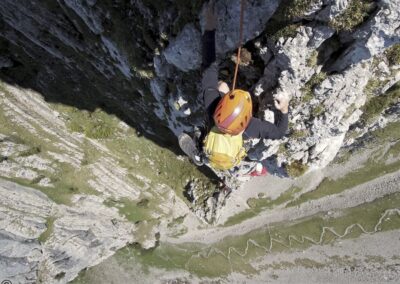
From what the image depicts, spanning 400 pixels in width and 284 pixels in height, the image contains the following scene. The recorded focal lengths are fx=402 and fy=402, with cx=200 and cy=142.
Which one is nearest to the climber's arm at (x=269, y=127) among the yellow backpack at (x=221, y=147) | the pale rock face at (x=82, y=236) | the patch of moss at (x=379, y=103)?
the yellow backpack at (x=221, y=147)

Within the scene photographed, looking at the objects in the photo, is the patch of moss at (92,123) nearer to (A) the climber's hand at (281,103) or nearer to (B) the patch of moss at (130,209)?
(B) the patch of moss at (130,209)

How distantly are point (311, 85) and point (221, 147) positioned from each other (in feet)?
21.4

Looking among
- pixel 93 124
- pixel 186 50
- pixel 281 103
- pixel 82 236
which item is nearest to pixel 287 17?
pixel 281 103

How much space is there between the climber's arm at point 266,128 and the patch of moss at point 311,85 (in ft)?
8.54

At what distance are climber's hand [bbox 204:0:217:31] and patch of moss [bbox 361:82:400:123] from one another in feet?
37.9

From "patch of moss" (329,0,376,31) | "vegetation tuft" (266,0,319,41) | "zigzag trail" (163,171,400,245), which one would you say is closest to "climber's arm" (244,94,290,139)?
"vegetation tuft" (266,0,319,41)

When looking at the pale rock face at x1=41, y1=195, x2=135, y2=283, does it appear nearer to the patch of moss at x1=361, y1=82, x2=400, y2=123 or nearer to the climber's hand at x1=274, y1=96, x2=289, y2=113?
the climber's hand at x1=274, y1=96, x2=289, y2=113

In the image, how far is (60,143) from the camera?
127ft

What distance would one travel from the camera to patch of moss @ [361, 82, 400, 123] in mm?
24641

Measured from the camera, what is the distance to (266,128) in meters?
19.1

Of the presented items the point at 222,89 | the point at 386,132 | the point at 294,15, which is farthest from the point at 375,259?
the point at 294,15

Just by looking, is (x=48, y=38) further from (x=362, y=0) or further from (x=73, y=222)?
(x=362, y=0)

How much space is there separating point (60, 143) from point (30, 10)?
12.7 metres

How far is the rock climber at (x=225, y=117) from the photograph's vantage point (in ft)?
56.4
